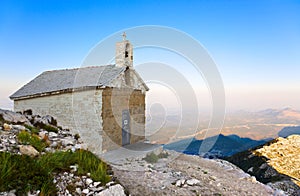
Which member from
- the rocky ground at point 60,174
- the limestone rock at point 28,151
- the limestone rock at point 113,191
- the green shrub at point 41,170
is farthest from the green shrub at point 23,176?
the limestone rock at point 113,191

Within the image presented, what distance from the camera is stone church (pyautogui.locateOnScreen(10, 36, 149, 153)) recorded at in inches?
493

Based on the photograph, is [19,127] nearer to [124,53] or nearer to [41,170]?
[41,170]

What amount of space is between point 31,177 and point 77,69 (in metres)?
13.1

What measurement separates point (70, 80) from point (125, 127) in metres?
4.61

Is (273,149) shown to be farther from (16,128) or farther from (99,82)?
(16,128)

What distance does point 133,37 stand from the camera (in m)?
15.0

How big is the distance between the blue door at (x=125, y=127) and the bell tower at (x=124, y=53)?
3.14 meters

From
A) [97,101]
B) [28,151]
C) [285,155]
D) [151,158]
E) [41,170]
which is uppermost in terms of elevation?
[97,101]

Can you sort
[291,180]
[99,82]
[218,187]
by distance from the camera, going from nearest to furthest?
[218,187], [99,82], [291,180]

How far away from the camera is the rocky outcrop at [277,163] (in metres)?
14.6

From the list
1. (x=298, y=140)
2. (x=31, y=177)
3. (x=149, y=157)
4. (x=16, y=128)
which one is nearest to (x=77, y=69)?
(x=149, y=157)

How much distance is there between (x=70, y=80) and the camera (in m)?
14.6

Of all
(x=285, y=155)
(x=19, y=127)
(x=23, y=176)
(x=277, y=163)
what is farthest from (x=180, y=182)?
(x=285, y=155)

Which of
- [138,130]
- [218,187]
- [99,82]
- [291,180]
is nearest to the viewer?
A: [218,187]
